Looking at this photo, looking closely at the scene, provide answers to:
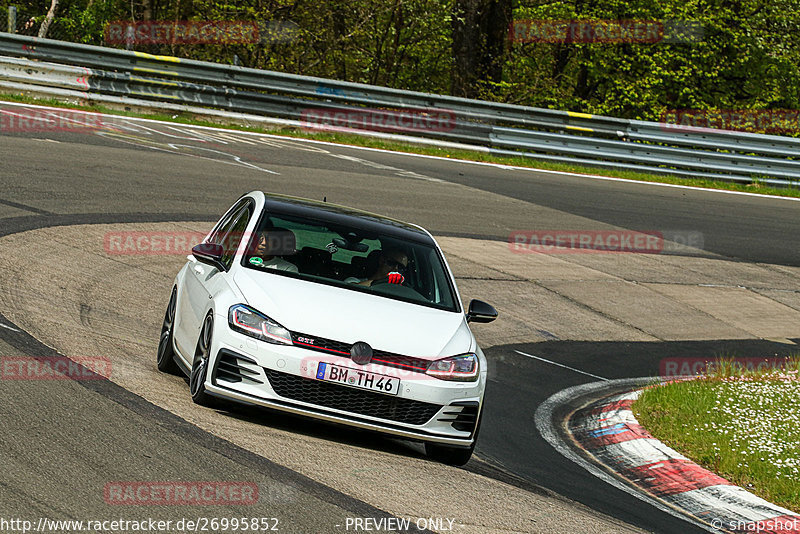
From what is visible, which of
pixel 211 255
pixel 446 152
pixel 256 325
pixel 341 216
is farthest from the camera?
pixel 446 152

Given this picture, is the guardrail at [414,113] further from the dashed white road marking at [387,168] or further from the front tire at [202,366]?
the front tire at [202,366]

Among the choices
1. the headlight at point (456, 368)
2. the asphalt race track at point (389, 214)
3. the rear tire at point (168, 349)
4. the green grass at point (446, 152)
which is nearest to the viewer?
the asphalt race track at point (389, 214)

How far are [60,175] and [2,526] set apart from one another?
10.9 metres

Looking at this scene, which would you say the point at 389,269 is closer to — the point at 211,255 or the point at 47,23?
the point at 211,255

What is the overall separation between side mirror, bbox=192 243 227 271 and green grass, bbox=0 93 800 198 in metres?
15.2

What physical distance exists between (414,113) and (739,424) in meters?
16.3

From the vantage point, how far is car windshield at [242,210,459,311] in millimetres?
7376

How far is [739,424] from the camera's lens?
838cm

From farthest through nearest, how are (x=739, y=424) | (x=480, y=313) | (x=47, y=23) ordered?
(x=47, y=23) < (x=739, y=424) < (x=480, y=313)

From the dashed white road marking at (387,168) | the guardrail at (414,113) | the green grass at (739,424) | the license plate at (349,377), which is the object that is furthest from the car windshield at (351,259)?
the guardrail at (414,113)

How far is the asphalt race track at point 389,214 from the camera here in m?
5.46

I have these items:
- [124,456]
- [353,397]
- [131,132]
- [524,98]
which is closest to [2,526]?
[124,456]

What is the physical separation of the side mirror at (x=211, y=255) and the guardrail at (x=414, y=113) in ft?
51.8

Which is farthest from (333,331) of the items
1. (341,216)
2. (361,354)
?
(341,216)
